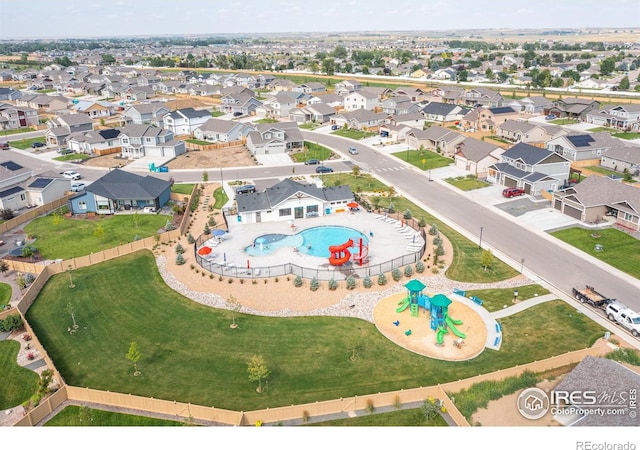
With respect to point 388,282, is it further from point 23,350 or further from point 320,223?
point 23,350

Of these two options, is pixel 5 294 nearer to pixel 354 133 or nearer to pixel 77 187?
pixel 77 187

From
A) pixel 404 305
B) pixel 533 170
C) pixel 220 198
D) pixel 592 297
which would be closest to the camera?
pixel 592 297

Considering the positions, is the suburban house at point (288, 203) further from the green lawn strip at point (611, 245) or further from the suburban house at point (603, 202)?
the suburban house at point (603, 202)

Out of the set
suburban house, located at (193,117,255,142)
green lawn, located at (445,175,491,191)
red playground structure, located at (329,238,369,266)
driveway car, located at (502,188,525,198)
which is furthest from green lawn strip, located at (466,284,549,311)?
suburban house, located at (193,117,255,142)

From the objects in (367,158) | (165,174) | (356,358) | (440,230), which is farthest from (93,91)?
(356,358)

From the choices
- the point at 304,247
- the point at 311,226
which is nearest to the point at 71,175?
the point at 311,226

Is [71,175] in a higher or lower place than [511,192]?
higher
